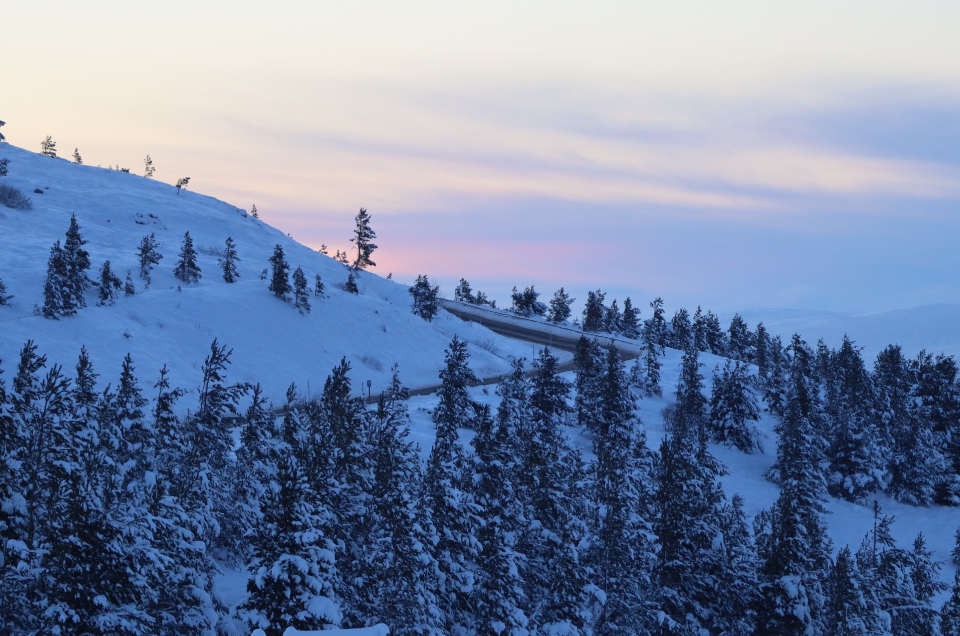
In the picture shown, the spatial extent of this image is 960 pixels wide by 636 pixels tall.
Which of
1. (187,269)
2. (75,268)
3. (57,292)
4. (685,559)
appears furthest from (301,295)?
(685,559)

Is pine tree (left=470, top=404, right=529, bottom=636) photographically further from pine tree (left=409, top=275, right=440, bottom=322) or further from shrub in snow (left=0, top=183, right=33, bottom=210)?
shrub in snow (left=0, top=183, right=33, bottom=210)

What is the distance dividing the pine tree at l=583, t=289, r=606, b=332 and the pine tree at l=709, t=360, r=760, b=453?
97.3 ft

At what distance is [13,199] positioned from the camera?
2835 inches

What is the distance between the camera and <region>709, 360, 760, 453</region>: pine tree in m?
52.0

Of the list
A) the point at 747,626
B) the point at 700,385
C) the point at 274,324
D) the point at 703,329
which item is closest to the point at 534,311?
the point at 703,329

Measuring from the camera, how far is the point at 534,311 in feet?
315

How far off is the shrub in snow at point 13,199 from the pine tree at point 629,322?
67.3 m

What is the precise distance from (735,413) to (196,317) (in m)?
40.2

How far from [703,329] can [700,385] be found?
31.0m

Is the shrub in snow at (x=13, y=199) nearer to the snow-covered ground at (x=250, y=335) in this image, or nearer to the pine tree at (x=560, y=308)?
the snow-covered ground at (x=250, y=335)

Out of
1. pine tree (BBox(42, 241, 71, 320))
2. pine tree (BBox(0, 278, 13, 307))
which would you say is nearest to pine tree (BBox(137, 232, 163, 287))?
pine tree (BBox(0, 278, 13, 307))

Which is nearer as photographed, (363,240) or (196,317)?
(196,317)

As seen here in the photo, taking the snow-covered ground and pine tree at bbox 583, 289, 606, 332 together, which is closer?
the snow-covered ground

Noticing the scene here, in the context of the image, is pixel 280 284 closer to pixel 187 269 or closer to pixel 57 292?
pixel 187 269
